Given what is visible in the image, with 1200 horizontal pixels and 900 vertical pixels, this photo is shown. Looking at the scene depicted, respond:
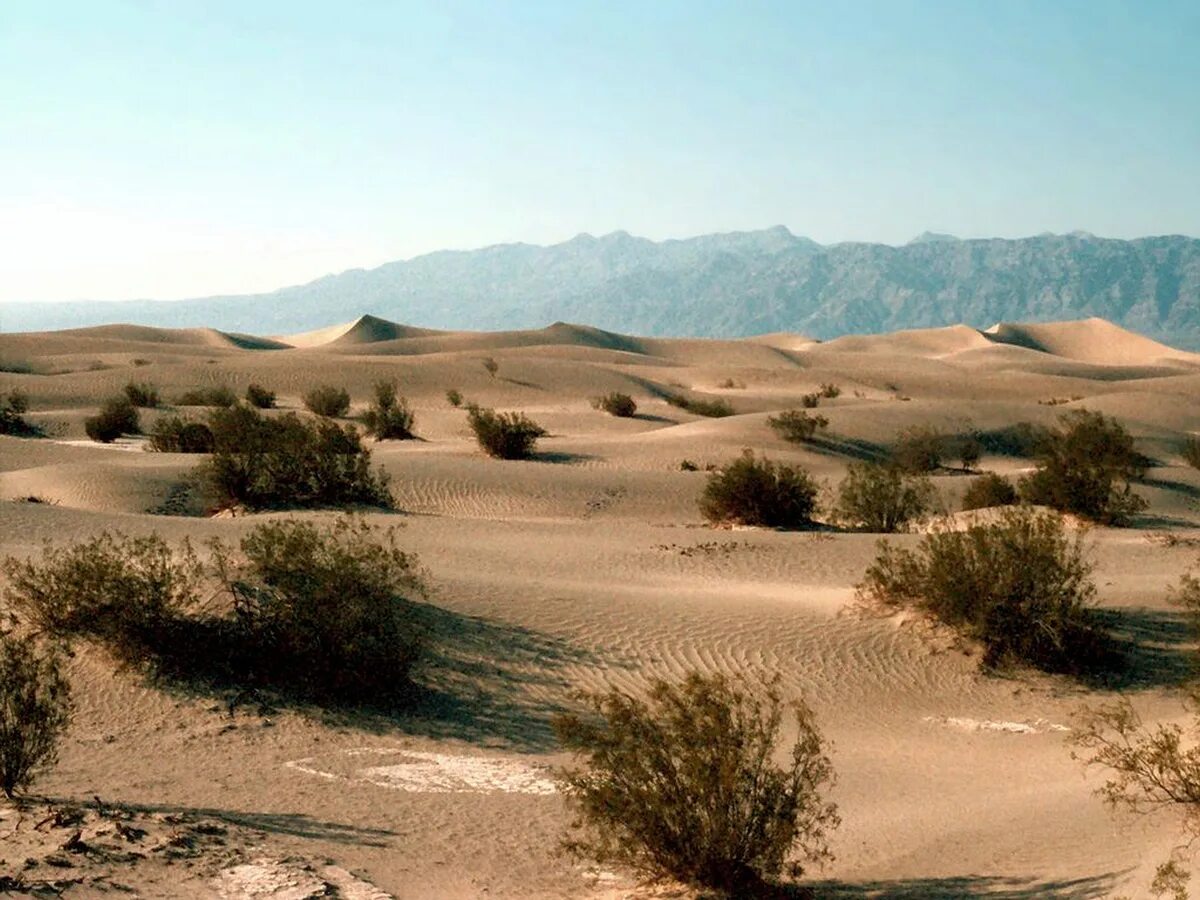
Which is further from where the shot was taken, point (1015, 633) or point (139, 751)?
point (1015, 633)

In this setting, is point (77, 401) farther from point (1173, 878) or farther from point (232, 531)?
point (1173, 878)

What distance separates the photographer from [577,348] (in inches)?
3450

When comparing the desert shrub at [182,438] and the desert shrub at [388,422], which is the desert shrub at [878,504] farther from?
the desert shrub at [182,438]

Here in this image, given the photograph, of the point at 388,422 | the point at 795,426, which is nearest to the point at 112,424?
the point at 388,422

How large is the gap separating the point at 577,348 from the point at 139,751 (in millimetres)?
77577

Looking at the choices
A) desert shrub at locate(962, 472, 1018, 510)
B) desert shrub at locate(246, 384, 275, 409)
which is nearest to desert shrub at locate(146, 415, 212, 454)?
desert shrub at locate(246, 384, 275, 409)

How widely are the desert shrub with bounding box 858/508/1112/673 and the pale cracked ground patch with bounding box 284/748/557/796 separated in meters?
5.98

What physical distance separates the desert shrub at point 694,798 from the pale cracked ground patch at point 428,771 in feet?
7.29

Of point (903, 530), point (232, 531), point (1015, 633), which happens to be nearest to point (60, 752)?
point (232, 531)

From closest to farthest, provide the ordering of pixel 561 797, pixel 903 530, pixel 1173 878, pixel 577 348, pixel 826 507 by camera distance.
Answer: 1. pixel 1173 878
2. pixel 561 797
3. pixel 903 530
4. pixel 826 507
5. pixel 577 348

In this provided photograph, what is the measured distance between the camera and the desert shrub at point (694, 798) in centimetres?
783

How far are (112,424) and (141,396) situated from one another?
7997 millimetres

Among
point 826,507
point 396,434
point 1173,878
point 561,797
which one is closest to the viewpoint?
point 1173,878

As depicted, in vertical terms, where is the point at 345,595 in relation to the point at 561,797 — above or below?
above
